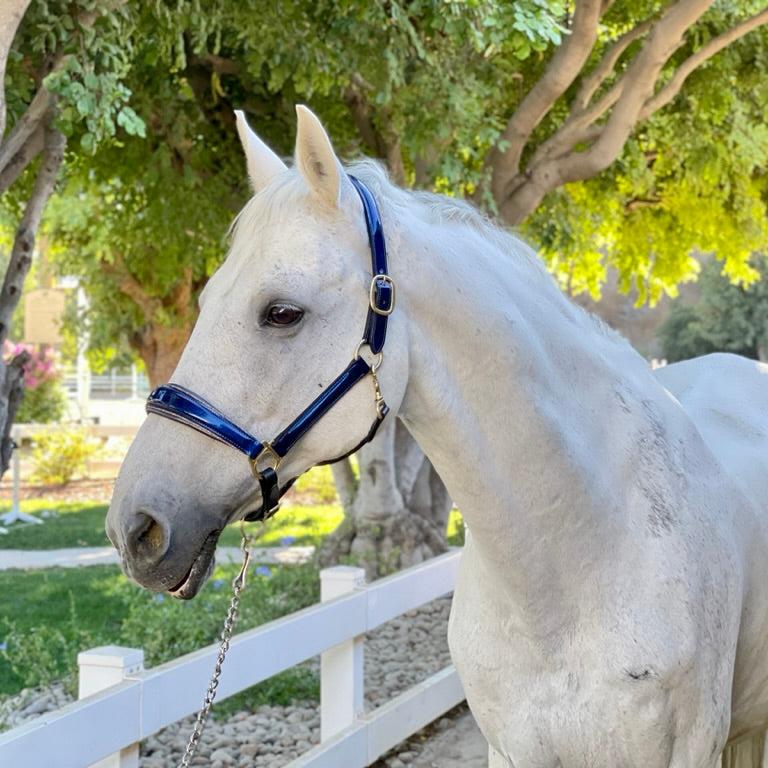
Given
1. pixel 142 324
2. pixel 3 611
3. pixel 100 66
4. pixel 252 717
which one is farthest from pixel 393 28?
pixel 142 324

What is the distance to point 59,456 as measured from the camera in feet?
47.9

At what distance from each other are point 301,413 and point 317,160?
429 millimetres

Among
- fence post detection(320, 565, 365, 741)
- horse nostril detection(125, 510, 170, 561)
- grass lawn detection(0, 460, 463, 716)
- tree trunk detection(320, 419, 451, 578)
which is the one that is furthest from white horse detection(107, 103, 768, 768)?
tree trunk detection(320, 419, 451, 578)

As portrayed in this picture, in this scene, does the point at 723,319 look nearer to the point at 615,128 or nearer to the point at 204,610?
the point at 615,128

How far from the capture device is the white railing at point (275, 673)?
2.41 meters

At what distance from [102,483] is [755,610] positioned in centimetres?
1354

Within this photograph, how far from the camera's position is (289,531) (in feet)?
36.0

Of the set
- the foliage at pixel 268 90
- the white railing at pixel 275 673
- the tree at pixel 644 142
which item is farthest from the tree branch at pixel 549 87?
the white railing at pixel 275 673

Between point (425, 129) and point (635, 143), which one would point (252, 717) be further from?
point (635, 143)

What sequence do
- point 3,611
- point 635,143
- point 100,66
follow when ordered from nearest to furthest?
1. point 100,66
2. point 3,611
3. point 635,143

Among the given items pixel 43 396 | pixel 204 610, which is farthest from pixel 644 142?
pixel 43 396

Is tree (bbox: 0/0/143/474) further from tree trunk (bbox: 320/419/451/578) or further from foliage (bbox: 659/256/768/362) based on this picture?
foliage (bbox: 659/256/768/362)

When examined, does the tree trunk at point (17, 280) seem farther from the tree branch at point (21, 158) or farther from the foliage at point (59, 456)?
the foliage at point (59, 456)

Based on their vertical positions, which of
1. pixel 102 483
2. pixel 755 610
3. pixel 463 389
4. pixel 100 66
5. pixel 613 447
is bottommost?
pixel 102 483
